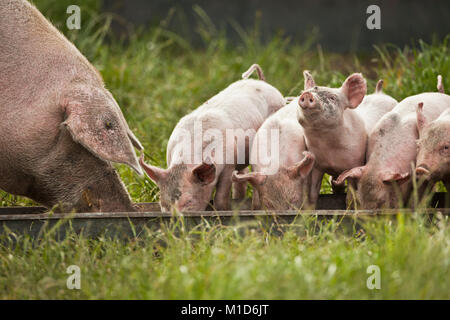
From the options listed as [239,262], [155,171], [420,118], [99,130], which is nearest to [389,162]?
[420,118]

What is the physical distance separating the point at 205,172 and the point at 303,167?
497mm

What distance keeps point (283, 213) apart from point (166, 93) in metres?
3.98

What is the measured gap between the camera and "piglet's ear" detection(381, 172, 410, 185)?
3.36 metres

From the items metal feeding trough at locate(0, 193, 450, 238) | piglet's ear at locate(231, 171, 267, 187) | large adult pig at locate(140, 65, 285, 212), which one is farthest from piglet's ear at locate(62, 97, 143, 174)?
piglet's ear at locate(231, 171, 267, 187)

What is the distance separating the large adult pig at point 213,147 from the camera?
351cm

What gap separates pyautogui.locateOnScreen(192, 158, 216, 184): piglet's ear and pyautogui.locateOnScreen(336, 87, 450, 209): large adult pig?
0.64m

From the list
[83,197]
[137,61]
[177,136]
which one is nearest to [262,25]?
[137,61]

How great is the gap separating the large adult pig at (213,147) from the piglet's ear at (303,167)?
1.29 ft

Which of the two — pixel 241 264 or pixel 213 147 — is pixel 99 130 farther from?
pixel 241 264

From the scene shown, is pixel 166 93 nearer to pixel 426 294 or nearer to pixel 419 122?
pixel 419 122

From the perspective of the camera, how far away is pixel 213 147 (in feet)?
12.2

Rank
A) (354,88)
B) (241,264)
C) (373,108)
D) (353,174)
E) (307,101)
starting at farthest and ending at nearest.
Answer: (373,108)
(354,88)
(353,174)
(307,101)
(241,264)

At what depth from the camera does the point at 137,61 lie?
7566 millimetres

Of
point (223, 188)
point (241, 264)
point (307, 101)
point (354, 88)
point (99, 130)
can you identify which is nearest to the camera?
point (241, 264)
